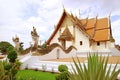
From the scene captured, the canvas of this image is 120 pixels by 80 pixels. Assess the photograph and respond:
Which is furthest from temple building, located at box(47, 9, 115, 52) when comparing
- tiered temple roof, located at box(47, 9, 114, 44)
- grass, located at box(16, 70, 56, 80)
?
grass, located at box(16, 70, 56, 80)

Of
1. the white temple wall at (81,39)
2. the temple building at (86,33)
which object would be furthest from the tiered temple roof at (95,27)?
the white temple wall at (81,39)

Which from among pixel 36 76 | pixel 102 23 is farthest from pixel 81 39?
pixel 36 76

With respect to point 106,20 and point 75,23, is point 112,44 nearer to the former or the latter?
point 106,20

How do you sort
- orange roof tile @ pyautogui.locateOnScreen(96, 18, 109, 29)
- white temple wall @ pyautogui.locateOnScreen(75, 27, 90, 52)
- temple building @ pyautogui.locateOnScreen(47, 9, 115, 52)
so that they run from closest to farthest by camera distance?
temple building @ pyautogui.locateOnScreen(47, 9, 115, 52) < white temple wall @ pyautogui.locateOnScreen(75, 27, 90, 52) < orange roof tile @ pyautogui.locateOnScreen(96, 18, 109, 29)

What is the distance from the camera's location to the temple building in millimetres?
22547

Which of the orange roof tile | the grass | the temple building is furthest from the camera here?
the orange roof tile

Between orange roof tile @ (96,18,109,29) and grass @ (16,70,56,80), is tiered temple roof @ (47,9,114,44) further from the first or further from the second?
grass @ (16,70,56,80)

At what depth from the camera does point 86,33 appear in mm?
22938

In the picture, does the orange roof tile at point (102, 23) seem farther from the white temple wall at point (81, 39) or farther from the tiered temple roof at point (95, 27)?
the white temple wall at point (81, 39)

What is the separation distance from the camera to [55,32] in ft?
85.6

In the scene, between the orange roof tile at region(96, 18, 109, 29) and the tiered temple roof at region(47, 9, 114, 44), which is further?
the orange roof tile at region(96, 18, 109, 29)

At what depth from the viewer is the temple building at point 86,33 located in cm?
2255

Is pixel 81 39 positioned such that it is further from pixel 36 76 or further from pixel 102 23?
pixel 36 76

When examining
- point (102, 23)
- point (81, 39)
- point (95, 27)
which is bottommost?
point (81, 39)
